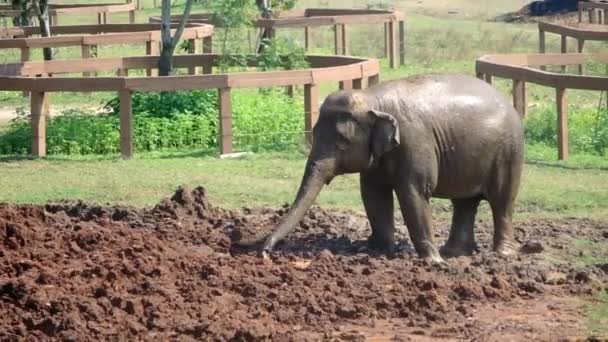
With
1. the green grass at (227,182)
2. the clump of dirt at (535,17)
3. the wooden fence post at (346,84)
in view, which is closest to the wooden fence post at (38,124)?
the green grass at (227,182)

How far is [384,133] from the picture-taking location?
1284cm

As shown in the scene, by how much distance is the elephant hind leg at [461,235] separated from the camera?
13.7m

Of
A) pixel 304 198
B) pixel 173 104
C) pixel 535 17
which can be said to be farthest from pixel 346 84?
pixel 535 17

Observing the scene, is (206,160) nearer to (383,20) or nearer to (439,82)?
(439,82)

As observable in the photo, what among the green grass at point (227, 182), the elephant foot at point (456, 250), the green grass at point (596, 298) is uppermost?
the green grass at point (227, 182)

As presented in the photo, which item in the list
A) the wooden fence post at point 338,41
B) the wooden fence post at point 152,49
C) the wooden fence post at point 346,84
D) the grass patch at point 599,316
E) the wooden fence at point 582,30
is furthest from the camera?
the wooden fence post at point 338,41

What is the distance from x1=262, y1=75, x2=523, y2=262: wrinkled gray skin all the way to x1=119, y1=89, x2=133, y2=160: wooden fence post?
5.95 metres

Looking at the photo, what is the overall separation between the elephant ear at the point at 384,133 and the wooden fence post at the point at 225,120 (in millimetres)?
6161

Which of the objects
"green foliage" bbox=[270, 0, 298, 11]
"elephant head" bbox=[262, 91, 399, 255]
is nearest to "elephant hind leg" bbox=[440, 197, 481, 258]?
"elephant head" bbox=[262, 91, 399, 255]

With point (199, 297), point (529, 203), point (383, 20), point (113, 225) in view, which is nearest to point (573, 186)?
point (529, 203)

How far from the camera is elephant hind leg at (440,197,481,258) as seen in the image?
13.7m

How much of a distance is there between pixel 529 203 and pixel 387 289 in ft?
15.2

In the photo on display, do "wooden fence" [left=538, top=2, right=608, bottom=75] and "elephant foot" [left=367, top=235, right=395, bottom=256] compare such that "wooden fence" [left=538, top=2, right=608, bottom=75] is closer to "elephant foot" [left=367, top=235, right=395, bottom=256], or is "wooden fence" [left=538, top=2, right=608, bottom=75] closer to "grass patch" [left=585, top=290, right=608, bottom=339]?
"elephant foot" [left=367, top=235, right=395, bottom=256]

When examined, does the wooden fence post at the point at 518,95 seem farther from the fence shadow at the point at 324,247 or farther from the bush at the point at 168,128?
the fence shadow at the point at 324,247
